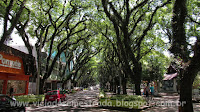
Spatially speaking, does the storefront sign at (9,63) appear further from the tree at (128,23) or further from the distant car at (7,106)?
the tree at (128,23)

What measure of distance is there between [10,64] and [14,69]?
2.96 feet

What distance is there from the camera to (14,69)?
17.9 meters

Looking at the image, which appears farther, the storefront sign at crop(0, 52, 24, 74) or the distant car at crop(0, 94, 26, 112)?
the storefront sign at crop(0, 52, 24, 74)

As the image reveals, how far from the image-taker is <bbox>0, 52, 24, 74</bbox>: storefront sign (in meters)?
16.0

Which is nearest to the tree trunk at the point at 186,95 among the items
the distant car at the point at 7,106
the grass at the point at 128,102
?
the grass at the point at 128,102

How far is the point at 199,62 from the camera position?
20.8 feet

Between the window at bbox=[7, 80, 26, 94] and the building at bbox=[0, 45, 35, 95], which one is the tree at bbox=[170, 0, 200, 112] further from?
the window at bbox=[7, 80, 26, 94]

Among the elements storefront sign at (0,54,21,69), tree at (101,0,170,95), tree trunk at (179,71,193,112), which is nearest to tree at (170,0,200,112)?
tree trunk at (179,71,193,112)

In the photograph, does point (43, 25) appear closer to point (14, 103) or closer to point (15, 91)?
point (15, 91)

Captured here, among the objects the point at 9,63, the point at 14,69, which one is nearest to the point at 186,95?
the point at 9,63

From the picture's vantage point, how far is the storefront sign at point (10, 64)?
52.6ft

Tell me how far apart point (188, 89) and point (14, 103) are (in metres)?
8.60

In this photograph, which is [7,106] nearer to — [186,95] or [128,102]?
[128,102]

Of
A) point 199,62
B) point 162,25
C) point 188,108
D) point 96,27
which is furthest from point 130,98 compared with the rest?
point 162,25
